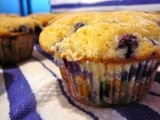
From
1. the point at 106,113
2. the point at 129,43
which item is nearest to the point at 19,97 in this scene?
the point at 106,113

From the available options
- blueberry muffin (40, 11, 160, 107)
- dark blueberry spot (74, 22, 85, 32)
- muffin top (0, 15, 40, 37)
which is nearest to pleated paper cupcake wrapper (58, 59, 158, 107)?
blueberry muffin (40, 11, 160, 107)

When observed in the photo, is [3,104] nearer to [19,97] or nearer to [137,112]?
[19,97]

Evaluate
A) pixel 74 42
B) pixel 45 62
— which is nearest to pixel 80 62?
pixel 74 42

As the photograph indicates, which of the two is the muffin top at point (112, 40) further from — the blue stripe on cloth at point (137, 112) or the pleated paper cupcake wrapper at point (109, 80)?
the blue stripe on cloth at point (137, 112)

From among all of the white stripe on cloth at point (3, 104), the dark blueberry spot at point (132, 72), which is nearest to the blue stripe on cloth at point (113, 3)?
the dark blueberry spot at point (132, 72)

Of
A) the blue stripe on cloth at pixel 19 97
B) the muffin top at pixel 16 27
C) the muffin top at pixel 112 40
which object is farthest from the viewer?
the muffin top at pixel 16 27
